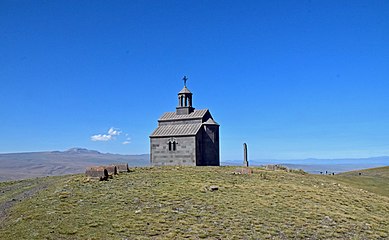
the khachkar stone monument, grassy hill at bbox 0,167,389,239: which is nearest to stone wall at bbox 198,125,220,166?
the khachkar stone monument

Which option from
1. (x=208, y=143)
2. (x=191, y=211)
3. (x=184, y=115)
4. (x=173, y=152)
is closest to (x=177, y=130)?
(x=184, y=115)

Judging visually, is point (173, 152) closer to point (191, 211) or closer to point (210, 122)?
point (210, 122)

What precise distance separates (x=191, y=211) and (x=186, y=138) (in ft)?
80.1

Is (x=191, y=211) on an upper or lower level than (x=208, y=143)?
lower

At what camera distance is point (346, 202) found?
25.1 meters

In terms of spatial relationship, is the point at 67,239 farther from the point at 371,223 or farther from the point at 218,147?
the point at 218,147

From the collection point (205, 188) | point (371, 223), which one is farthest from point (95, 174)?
point (371, 223)

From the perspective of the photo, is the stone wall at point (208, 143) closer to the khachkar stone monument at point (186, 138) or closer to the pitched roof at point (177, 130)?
the khachkar stone monument at point (186, 138)

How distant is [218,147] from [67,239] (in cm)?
3243

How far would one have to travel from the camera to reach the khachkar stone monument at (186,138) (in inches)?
1729

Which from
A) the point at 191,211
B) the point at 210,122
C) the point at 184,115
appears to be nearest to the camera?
the point at 191,211

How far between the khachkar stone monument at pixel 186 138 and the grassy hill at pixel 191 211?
1480cm

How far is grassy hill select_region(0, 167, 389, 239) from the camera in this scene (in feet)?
55.3

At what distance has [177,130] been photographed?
45406 millimetres
